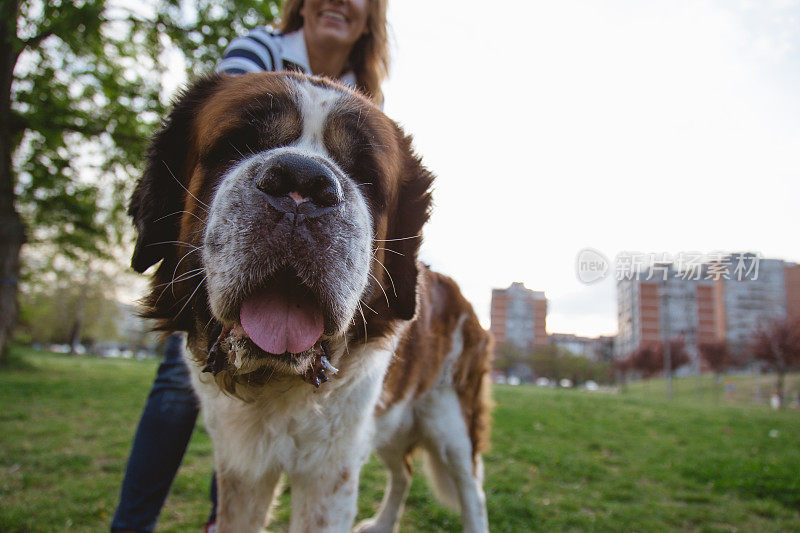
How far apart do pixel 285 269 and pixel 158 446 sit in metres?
1.36

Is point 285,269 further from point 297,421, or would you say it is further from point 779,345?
point 779,345

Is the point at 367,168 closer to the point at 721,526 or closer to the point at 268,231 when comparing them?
the point at 268,231

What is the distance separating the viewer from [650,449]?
20.8 feet

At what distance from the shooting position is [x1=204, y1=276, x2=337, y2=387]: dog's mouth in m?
1.18

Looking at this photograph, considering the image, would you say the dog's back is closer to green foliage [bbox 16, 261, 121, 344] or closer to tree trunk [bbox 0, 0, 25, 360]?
tree trunk [bbox 0, 0, 25, 360]

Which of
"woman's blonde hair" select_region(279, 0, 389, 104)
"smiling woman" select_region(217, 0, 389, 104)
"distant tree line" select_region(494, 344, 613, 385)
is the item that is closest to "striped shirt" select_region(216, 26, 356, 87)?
"smiling woman" select_region(217, 0, 389, 104)

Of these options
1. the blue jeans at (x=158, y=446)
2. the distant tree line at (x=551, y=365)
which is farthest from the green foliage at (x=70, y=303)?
the distant tree line at (x=551, y=365)

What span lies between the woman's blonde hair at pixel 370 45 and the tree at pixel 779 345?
24.7 meters

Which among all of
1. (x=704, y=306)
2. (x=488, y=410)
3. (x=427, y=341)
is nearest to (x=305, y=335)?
(x=427, y=341)

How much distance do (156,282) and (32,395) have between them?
324 inches

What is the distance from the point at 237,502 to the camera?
1.79m

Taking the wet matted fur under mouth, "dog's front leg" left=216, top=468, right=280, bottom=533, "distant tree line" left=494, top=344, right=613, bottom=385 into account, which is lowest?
"distant tree line" left=494, top=344, right=613, bottom=385

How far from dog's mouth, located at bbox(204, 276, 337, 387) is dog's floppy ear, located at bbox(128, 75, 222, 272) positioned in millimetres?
490

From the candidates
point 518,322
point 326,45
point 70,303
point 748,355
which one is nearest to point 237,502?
point 326,45
